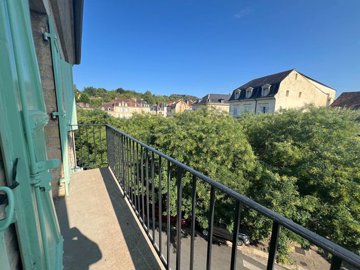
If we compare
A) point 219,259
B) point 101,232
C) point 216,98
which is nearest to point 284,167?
point 219,259

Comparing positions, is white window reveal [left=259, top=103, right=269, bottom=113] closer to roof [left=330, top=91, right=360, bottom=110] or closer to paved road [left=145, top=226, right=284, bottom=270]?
roof [left=330, top=91, right=360, bottom=110]

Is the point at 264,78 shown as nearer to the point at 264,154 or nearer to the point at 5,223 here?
the point at 264,154

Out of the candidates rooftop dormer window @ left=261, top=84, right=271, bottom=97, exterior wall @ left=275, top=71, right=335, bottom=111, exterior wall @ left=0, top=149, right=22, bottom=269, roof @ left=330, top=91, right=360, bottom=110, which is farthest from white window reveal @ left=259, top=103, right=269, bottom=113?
exterior wall @ left=0, top=149, right=22, bottom=269

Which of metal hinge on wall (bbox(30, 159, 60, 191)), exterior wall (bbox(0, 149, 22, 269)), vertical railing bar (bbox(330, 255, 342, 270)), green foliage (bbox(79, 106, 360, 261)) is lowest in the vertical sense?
green foliage (bbox(79, 106, 360, 261))

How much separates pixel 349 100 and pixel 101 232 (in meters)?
26.3

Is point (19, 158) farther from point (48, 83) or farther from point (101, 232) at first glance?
point (48, 83)

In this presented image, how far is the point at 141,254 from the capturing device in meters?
1.67

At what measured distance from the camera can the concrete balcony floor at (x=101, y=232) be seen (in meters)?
1.59

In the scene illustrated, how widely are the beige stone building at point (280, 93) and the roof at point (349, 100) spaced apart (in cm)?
174

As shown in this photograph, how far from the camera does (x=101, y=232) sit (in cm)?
193

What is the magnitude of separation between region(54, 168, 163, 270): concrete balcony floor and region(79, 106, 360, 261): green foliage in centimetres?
308

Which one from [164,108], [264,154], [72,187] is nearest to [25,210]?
[72,187]

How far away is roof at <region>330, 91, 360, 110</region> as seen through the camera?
18888 millimetres

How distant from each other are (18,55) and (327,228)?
784 cm
